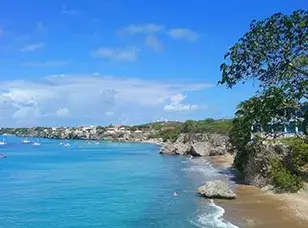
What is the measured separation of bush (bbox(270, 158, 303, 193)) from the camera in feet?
149

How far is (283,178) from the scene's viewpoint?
151ft

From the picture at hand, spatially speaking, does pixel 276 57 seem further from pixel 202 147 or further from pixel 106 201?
pixel 202 147

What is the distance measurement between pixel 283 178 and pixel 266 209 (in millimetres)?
8025

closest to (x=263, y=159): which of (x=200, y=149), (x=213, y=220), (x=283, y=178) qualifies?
(x=283, y=178)

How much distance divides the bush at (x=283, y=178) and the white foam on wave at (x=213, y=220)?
9.76 meters

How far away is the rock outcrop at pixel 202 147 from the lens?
115 meters

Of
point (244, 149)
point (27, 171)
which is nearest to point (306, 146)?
point (244, 149)

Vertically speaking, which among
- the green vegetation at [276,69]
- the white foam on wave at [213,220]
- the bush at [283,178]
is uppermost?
the green vegetation at [276,69]

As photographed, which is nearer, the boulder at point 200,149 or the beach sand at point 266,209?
the beach sand at point 266,209

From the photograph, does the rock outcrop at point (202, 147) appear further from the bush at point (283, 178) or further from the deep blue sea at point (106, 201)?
the bush at point (283, 178)

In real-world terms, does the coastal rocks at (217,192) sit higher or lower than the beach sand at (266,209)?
higher

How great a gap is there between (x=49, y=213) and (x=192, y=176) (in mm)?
30548

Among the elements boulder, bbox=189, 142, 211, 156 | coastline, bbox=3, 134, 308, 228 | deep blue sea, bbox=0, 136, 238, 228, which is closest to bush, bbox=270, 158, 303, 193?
coastline, bbox=3, 134, 308, 228

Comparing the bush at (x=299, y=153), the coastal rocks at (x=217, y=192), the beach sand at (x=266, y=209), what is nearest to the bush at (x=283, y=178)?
the bush at (x=299, y=153)
